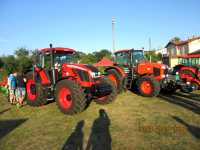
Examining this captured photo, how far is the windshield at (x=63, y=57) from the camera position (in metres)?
9.08

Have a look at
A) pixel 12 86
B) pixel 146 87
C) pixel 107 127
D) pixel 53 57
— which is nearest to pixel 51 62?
pixel 53 57

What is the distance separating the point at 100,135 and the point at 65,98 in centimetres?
260

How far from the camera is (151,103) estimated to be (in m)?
9.91

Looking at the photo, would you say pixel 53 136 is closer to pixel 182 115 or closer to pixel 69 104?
pixel 69 104

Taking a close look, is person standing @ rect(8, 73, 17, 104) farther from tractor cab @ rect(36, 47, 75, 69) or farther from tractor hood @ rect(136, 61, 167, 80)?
tractor hood @ rect(136, 61, 167, 80)

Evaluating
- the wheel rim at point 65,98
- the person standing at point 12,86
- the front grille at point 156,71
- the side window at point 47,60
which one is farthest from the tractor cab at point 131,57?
the person standing at point 12,86

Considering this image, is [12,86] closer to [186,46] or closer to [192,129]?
[192,129]

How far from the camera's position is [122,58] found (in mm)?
13102

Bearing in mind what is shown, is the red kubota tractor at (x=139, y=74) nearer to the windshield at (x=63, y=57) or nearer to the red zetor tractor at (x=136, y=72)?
the red zetor tractor at (x=136, y=72)

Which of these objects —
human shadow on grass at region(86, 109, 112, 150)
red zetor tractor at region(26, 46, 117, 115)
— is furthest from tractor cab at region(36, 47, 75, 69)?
human shadow on grass at region(86, 109, 112, 150)

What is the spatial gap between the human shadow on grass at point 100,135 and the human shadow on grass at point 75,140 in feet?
0.68

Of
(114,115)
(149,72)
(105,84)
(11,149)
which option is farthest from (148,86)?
(11,149)

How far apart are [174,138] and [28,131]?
3630mm

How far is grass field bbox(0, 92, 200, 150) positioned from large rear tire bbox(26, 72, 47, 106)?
259 mm
